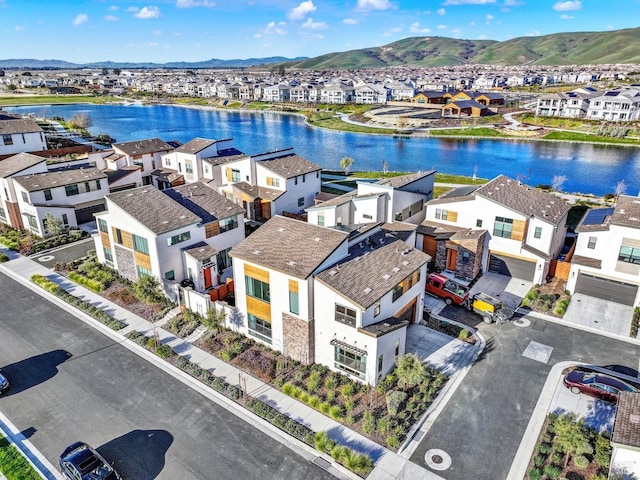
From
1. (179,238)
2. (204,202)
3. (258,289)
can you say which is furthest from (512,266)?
(179,238)

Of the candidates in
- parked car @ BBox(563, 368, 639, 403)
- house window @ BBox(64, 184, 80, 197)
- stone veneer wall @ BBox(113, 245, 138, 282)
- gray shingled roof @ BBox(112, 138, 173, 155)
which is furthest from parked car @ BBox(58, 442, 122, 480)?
gray shingled roof @ BBox(112, 138, 173, 155)

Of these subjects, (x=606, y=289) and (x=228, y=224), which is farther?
(x=228, y=224)

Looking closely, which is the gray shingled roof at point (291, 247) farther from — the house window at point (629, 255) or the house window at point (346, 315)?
the house window at point (629, 255)

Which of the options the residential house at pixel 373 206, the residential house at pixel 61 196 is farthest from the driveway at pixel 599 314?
the residential house at pixel 61 196

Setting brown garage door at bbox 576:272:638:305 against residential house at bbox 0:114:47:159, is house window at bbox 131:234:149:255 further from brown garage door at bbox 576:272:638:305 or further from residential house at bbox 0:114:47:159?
residential house at bbox 0:114:47:159

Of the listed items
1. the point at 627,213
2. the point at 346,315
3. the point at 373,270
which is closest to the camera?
the point at 346,315

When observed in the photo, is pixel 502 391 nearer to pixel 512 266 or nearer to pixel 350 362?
pixel 350 362
